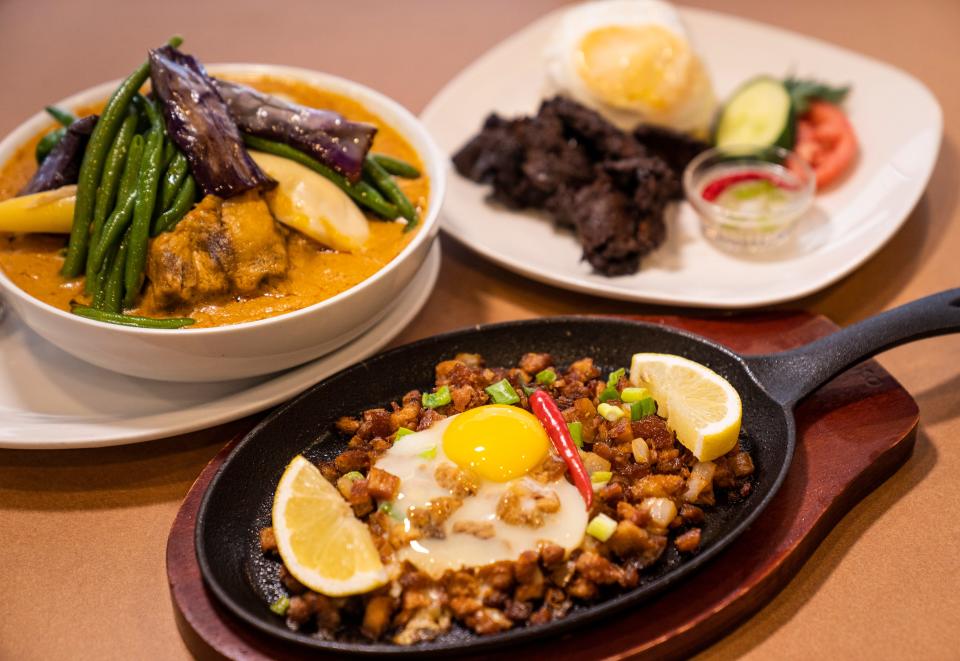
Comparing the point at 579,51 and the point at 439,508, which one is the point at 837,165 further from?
the point at 439,508

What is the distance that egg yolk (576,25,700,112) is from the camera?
5.16 metres

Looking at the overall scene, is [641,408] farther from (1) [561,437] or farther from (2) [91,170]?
(2) [91,170]

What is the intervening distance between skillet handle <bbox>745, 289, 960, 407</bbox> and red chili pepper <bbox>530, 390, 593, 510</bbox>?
81 centimetres

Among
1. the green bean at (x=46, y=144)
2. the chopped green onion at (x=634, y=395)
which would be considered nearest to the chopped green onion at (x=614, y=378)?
the chopped green onion at (x=634, y=395)

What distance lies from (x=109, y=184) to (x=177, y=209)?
31 cm

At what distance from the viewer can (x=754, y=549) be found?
3.07 meters

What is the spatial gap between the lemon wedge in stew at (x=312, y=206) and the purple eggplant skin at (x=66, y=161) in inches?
28.0

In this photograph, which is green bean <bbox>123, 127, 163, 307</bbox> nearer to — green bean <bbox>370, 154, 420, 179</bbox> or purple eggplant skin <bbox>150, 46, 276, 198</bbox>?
purple eggplant skin <bbox>150, 46, 276, 198</bbox>

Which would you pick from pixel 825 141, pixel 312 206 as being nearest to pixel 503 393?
pixel 312 206

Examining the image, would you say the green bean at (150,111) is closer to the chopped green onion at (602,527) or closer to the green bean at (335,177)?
the green bean at (335,177)

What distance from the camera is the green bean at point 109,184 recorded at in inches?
147

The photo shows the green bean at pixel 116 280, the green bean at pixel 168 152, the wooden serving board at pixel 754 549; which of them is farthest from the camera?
the green bean at pixel 168 152

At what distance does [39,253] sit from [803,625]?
10.7 ft

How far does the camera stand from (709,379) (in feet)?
11.1
